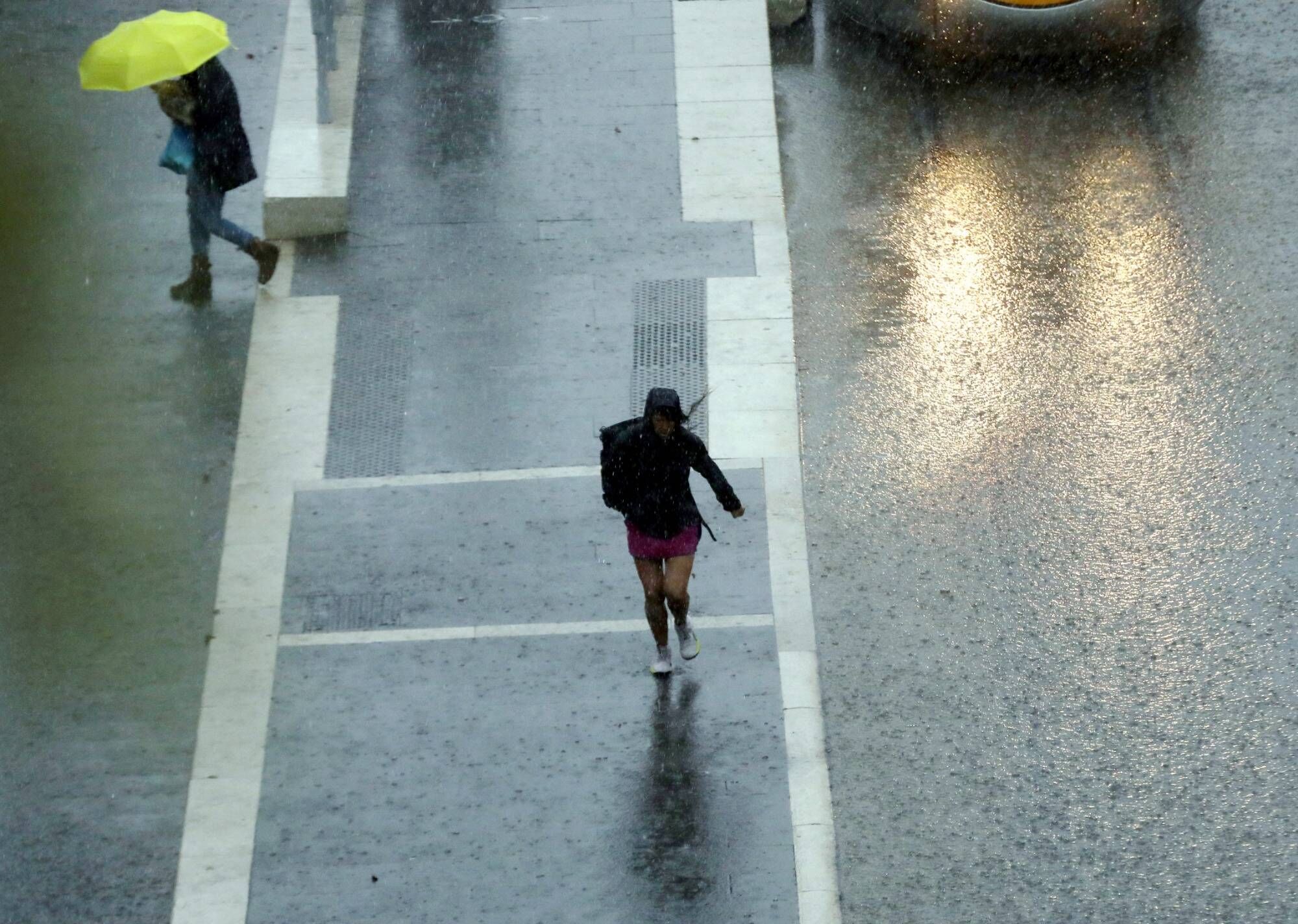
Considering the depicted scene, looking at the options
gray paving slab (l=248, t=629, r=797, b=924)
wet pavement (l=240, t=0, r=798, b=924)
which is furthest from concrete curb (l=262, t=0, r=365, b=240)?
gray paving slab (l=248, t=629, r=797, b=924)

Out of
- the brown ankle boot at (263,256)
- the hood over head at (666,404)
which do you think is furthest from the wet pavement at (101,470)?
the hood over head at (666,404)

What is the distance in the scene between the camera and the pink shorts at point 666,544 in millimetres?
8617

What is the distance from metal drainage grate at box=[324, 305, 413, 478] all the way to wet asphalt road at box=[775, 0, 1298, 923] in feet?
7.88

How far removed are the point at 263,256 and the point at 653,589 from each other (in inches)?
158

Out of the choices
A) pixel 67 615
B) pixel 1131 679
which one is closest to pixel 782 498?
pixel 1131 679

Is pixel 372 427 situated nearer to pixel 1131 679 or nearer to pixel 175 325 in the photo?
pixel 175 325

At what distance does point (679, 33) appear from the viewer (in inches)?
538

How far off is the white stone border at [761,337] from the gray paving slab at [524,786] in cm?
13

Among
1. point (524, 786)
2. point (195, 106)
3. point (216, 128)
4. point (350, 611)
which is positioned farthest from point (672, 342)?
point (524, 786)

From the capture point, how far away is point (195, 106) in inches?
434

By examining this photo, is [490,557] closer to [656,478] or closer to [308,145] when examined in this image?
[656,478]

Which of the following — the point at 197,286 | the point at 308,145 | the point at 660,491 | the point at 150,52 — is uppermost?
the point at 150,52

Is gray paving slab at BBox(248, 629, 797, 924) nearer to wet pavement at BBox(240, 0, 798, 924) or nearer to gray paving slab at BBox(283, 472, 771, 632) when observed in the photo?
wet pavement at BBox(240, 0, 798, 924)

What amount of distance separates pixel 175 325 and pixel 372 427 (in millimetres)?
1620
